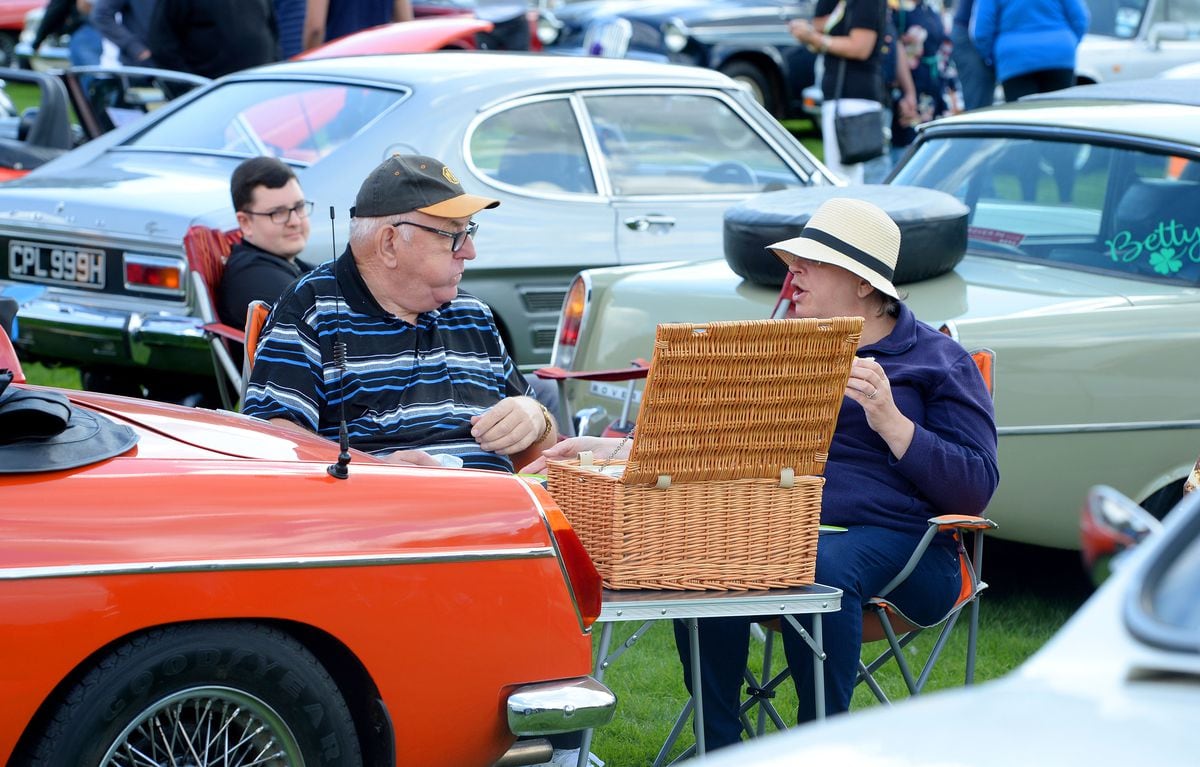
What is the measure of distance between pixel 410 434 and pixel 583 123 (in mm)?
3493

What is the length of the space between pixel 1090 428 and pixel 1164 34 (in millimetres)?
11206

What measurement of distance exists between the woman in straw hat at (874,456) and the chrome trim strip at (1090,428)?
876 millimetres

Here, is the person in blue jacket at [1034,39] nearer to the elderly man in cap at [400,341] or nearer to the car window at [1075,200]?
the car window at [1075,200]

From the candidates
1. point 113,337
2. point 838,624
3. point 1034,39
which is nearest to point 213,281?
point 113,337

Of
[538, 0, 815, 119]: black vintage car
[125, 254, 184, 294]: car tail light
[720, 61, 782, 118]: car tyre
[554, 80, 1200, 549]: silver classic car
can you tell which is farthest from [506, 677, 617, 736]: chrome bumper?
[720, 61, 782, 118]: car tyre

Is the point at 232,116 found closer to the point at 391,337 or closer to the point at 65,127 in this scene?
the point at 65,127

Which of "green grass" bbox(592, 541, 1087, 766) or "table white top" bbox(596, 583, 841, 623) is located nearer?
"table white top" bbox(596, 583, 841, 623)

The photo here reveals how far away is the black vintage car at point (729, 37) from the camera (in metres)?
17.7

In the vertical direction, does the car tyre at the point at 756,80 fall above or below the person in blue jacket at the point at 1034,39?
below

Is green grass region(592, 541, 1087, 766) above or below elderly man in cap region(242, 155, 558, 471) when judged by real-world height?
below

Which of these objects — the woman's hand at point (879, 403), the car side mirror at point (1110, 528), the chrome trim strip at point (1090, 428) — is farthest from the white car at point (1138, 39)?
the car side mirror at point (1110, 528)

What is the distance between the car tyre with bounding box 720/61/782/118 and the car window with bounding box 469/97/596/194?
10881 millimetres

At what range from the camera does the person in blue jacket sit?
9.30m

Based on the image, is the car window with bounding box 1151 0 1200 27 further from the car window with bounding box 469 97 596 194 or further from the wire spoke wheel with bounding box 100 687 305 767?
the wire spoke wheel with bounding box 100 687 305 767
